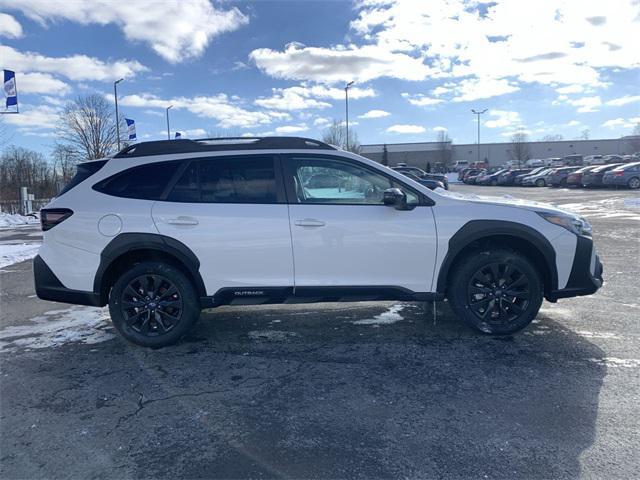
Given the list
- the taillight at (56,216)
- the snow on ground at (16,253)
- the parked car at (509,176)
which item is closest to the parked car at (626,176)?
the parked car at (509,176)

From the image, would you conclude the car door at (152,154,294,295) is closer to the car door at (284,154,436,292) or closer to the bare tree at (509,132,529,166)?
the car door at (284,154,436,292)

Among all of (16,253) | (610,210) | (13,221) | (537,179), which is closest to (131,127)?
(13,221)

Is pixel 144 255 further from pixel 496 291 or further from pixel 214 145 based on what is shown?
pixel 496 291

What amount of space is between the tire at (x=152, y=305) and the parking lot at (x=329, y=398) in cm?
17

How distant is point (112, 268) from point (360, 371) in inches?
104

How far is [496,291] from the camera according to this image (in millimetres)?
4660

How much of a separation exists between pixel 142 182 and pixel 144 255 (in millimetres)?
727

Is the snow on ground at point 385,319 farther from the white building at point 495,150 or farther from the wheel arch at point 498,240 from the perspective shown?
the white building at point 495,150

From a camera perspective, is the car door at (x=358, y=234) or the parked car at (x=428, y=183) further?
the parked car at (x=428, y=183)

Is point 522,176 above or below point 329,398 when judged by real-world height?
above

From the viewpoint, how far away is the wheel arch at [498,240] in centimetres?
452

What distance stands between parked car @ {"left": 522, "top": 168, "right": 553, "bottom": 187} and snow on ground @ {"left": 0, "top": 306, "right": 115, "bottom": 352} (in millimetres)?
39253

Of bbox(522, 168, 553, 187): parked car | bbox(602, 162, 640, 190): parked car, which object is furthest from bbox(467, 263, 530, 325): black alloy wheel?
bbox(522, 168, 553, 187): parked car

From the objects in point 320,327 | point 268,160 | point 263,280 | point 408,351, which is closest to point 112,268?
point 263,280
